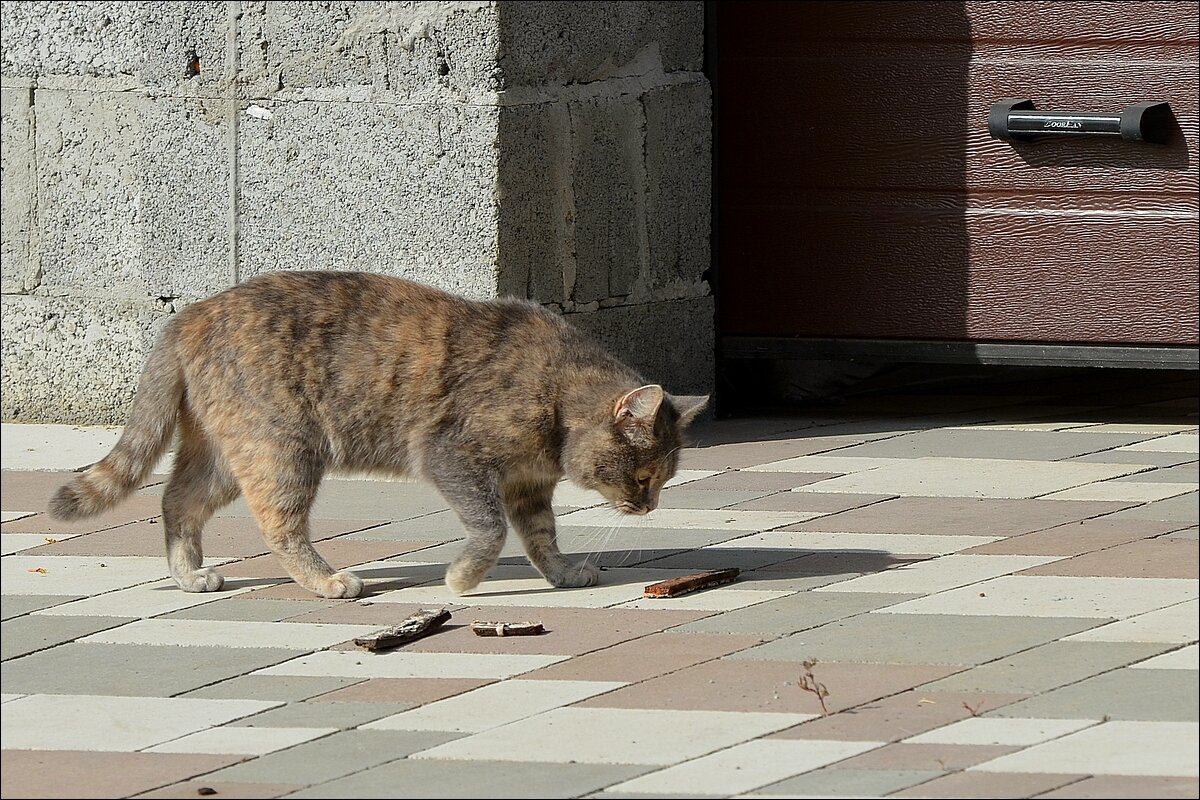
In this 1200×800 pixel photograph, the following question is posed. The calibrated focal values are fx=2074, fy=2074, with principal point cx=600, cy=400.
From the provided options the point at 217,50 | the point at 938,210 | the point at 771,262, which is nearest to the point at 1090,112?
the point at 938,210

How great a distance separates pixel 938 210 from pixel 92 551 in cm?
395

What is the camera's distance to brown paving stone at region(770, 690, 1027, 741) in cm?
439

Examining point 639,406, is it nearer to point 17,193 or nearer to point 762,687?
point 762,687

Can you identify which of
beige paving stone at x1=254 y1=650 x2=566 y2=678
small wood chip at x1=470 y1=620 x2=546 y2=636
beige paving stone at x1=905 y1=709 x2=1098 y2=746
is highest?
beige paving stone at x1=905 y1=709 x2=1098 y2=746

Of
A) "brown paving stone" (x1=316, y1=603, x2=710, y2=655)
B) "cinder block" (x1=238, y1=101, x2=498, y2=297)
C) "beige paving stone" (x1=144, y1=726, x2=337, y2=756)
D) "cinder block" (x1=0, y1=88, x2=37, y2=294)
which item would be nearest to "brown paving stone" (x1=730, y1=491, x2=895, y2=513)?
"brown paving stone" (x1=316, y1=603, x2=710, y2=655)

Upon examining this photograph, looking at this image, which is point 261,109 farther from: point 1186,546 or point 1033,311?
point 1186,546

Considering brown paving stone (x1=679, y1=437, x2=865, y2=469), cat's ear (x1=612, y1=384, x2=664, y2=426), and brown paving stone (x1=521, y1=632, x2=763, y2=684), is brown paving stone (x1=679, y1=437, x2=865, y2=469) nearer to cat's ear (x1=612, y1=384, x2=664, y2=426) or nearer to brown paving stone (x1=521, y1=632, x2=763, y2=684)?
cat's ear (x1=612, y1=384, x2=664, y2=426)

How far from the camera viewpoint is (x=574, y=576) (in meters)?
6.00

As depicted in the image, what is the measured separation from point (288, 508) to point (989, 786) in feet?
8.39

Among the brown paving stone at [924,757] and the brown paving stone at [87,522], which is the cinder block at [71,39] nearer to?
the brown paving stone at [87,522]

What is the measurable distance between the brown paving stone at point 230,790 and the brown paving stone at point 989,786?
121 cm

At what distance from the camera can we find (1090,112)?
27.5 feet

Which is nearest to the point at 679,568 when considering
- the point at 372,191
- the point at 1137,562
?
the point at 1137,562

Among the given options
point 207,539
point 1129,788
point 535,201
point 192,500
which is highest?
point 535,201
